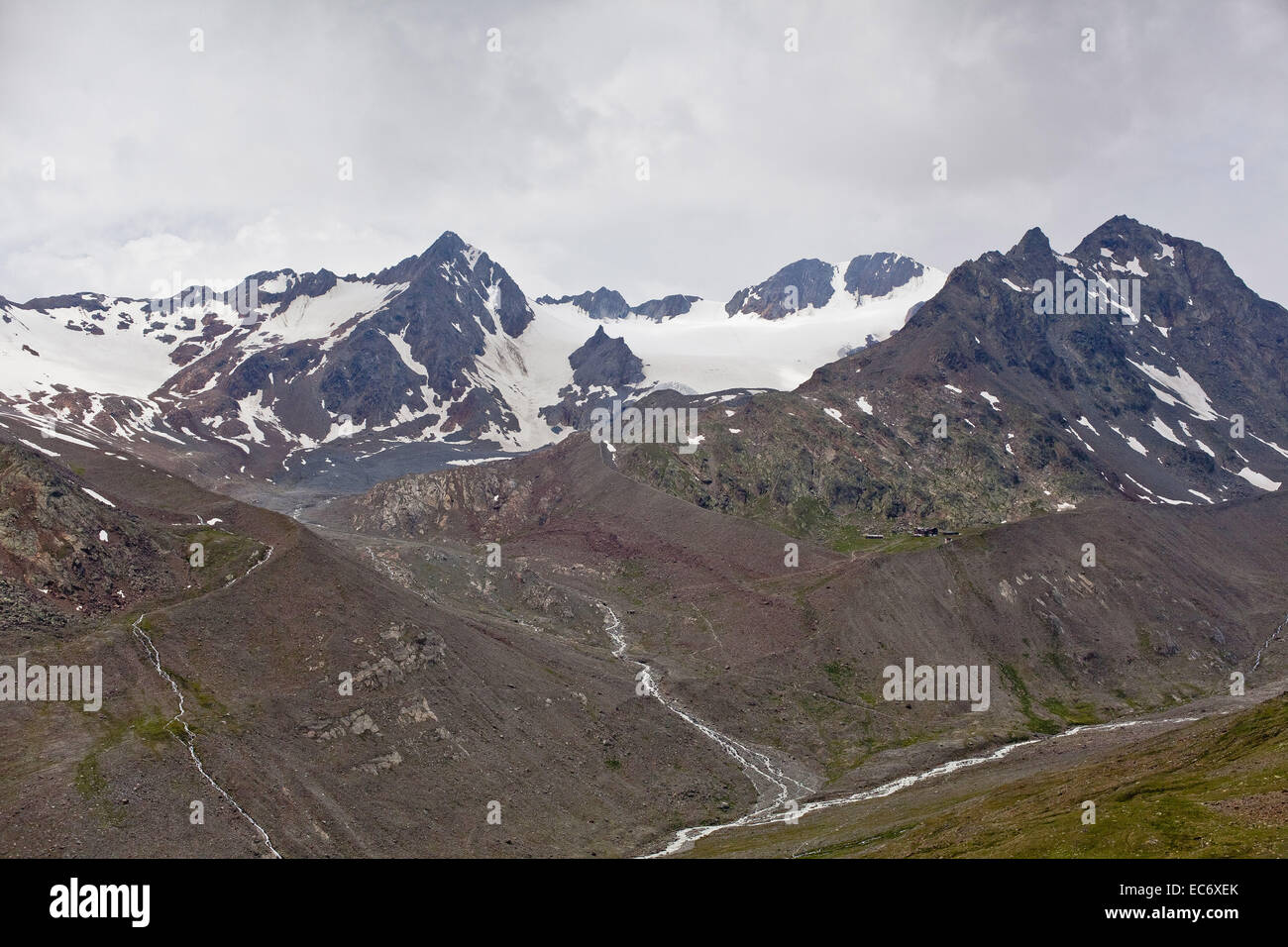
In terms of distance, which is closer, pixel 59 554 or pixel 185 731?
pixel 185 731

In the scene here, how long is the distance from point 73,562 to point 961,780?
381 ft

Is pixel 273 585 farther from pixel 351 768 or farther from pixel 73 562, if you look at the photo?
pixel 351 768

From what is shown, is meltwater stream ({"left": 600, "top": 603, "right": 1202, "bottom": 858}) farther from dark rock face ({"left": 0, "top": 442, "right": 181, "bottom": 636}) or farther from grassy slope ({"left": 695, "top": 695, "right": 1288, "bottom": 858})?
dark rock face ({"left": 0, "top": 442, "right": 181, "bottom": 636})

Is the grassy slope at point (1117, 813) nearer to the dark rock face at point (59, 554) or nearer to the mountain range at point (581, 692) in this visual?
the mountain range at point (581, 692)

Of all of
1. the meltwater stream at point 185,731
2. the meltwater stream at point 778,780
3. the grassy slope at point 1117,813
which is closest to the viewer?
the grassy slope at point 1117,813

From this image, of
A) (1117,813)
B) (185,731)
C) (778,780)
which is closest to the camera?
(1117,813)

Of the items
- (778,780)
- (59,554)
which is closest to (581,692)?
(778,780)

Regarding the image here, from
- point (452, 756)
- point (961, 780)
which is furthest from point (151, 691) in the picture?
point (961, 780)

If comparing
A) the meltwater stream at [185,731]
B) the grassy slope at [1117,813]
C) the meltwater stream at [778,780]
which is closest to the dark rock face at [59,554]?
the meltwater stream at [185,731]

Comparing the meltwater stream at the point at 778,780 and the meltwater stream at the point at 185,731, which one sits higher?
the meltwater stream at the point at 185,731

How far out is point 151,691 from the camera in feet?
302

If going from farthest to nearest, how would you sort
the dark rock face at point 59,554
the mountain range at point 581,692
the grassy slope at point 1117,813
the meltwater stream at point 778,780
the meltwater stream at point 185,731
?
1. the meltwater stream at point 778,780
2. the dark rock face at point 59,554
3. the mountain range at point 581,692
4. the meltwater stream at point 185,731
5. the grassy slope at point 1117,813

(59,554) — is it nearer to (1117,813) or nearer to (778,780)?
(778,780)

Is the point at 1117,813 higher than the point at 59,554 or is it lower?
lower
